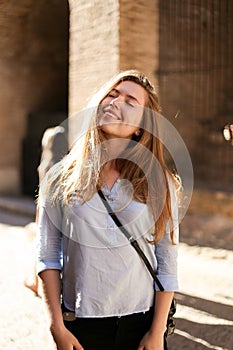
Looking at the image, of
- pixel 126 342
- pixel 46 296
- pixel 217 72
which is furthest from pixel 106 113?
pixel 217 72

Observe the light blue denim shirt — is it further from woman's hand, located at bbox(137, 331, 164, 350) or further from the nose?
the nose

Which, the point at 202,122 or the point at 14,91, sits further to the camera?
the point at 14,91

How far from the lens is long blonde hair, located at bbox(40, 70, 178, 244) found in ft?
5.43

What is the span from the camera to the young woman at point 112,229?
1.62m

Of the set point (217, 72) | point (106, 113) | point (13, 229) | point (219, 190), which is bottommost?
point (13, 229)

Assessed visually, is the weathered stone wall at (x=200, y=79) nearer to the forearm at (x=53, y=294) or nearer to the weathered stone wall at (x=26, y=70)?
the weathered stone wall at (x=26, y=70)

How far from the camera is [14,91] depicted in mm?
10758

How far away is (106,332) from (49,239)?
0.34 metres

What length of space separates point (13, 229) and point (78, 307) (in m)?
6.53

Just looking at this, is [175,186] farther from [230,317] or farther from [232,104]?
[232,104]

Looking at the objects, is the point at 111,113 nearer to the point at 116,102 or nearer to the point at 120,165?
the point at 116,102

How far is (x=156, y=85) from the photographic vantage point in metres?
6.65

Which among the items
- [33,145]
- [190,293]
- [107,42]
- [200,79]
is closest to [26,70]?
[33,145]

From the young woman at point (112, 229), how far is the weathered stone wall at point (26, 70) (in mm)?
9154
